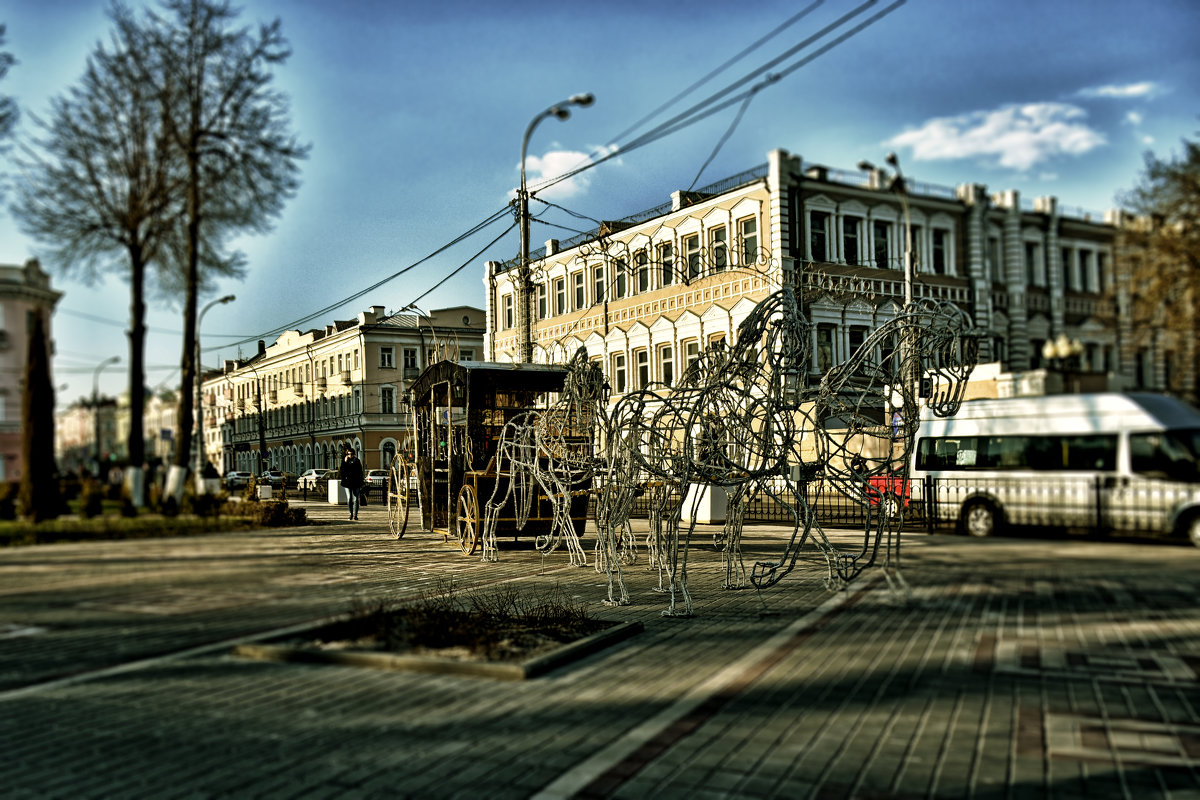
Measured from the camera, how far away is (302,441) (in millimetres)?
2502

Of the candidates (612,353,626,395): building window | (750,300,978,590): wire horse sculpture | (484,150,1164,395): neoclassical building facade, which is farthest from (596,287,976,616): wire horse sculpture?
(484,150,1164,395): neoclassical building facade

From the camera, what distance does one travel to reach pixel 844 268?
2.30 meters

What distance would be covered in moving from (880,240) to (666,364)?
3.49m

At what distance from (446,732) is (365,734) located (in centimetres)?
32

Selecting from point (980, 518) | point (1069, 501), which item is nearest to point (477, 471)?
point (980, 518)

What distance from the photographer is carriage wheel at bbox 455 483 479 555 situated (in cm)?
904

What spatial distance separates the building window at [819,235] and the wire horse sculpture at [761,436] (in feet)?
3.66

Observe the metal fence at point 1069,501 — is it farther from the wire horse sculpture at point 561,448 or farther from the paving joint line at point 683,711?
the wire horse sculpture at point 561,448

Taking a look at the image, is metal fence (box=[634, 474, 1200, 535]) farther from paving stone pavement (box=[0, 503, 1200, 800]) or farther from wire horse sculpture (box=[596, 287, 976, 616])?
wire horse sculpture (box=[596, 287, 976, 616])

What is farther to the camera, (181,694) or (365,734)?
(365,734)

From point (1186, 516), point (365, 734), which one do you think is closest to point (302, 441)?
point (365, 734)

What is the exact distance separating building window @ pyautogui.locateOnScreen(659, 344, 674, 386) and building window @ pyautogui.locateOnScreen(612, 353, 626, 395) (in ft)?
0.90

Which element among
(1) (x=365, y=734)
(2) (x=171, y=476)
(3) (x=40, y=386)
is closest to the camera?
(3) (x=40, y=386)

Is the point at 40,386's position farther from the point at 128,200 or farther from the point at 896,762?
the point at 896,762
